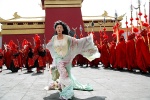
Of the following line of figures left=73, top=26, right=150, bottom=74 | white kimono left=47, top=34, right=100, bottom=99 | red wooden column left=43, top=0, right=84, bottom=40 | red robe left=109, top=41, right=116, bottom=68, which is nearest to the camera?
white kimono left=47, top=34, right=100, bottom=99

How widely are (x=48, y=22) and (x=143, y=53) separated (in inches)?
449

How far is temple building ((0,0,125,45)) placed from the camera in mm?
17969

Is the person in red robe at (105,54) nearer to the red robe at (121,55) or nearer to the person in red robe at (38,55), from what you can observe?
the red robe at (121,55)

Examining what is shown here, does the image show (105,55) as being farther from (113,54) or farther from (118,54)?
(118,54)

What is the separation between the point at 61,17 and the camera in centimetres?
1800

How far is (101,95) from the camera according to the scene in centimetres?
420

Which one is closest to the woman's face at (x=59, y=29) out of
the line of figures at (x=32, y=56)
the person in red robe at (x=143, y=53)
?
the person in red robe at (x=143, y=53)

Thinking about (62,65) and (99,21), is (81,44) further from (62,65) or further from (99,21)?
(99,21)

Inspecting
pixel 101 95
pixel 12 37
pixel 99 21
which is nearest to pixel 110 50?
pixel 101 95

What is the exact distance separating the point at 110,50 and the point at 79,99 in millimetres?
6731

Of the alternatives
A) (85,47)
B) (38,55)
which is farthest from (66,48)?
(38,55)

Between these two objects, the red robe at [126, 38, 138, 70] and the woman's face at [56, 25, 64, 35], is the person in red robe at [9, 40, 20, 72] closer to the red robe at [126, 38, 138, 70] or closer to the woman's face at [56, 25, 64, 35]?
the red robe at [126, 38, 138, 70]

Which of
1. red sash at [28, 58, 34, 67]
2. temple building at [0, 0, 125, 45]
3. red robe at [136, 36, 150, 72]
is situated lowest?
red sash at [28, 58, 34, 67]

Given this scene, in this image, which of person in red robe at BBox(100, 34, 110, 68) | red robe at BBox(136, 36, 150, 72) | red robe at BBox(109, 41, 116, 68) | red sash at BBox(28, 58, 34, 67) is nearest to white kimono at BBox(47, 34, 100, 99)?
red robe at BBox(136, 36, 150, 72)
